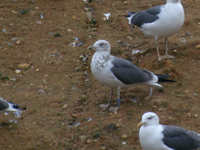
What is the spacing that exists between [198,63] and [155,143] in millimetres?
2976

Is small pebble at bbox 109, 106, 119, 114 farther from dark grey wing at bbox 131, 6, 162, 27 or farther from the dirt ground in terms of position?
dark grey wing at bbox 131, 6, 162, 27

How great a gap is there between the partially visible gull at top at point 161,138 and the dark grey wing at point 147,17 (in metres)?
2.91

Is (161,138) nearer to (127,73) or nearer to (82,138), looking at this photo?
(82,138)

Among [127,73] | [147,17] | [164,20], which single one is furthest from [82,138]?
[147,17]

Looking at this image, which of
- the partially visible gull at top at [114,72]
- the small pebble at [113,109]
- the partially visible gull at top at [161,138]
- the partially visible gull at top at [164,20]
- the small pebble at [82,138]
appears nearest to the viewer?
the partially visible gull at top at [161,138]

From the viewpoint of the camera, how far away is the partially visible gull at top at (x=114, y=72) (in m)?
6.65

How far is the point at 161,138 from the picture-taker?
5391 mm

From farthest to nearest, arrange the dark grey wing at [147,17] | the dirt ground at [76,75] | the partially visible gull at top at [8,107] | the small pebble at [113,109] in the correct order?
the dark grey wing at [147,17]
the small pebble at [113,109]
the partially visible gull at top at [8,107]
the dirt ground at [76,75]

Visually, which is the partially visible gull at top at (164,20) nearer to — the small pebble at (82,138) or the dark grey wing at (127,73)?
the dark grey wing at (127,73)

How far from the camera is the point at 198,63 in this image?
7.97m

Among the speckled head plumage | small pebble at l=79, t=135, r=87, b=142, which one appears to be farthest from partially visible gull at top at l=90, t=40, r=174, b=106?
the speckled head plumage

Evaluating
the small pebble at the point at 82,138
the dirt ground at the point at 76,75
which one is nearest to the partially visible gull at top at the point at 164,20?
the dirt ground at the point at 76,75

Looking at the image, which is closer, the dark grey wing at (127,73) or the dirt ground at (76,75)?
the dirt ground at (76,75)

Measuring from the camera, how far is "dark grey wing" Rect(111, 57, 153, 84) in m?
6.69
